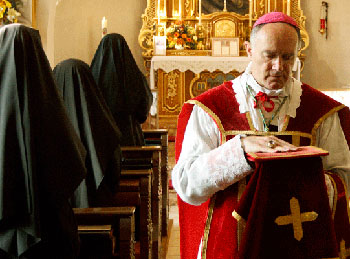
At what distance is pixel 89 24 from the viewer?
11.0 meters

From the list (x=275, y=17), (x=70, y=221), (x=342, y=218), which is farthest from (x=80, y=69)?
(x=342, y=218)

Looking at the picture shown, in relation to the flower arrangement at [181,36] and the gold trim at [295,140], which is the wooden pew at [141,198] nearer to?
the gold trim at [295,140]

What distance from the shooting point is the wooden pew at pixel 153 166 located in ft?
14.4

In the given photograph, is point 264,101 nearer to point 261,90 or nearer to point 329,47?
point 261,90

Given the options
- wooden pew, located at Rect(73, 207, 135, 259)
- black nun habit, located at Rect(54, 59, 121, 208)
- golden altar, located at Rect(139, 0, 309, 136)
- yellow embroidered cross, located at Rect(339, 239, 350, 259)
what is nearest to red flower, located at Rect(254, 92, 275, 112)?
yellow embroidered cross, located at Rect(339, 239, 350, 259)

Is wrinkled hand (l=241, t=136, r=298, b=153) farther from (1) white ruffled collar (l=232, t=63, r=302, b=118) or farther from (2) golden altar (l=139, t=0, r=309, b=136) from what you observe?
(2) golden altar (l=139, t=0, r=309, b=136)

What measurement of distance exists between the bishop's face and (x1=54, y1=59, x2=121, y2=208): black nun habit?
59.0 inches

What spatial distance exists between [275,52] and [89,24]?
951 centimetres

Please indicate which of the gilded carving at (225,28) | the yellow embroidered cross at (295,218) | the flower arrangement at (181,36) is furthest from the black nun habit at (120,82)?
the gilded carving at (225,28)

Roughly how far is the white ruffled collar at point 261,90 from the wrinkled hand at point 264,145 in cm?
34

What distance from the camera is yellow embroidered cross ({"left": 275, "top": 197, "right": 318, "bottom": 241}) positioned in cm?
172

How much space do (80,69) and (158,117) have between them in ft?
22.4

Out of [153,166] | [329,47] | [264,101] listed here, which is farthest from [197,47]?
[264,101]

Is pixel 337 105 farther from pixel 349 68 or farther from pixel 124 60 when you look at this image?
pixel 349 68
